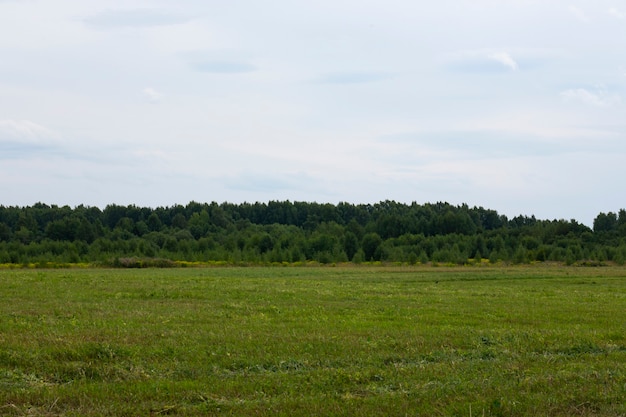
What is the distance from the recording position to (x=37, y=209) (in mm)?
159625

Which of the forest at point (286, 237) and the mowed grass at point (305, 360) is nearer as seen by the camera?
the mowed grass at point (305, 360)

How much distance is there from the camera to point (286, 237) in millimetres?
127188

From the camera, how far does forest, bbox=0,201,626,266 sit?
106m

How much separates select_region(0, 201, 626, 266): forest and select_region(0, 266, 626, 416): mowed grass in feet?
223

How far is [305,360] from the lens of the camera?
1474cm

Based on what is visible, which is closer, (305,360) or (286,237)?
(305,360)

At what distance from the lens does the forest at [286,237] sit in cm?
10569

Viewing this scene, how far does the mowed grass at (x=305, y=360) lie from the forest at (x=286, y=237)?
68118mm

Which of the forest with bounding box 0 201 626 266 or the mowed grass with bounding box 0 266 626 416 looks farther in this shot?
the forest with bounding box 0 201 626 266

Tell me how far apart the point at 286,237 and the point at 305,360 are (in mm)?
→ 112550

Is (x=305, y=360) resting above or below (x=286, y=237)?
below

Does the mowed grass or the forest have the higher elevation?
the forest

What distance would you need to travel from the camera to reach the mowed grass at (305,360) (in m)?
11.1

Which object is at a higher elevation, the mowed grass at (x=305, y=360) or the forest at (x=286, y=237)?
the forest at (x=286, y=237)
